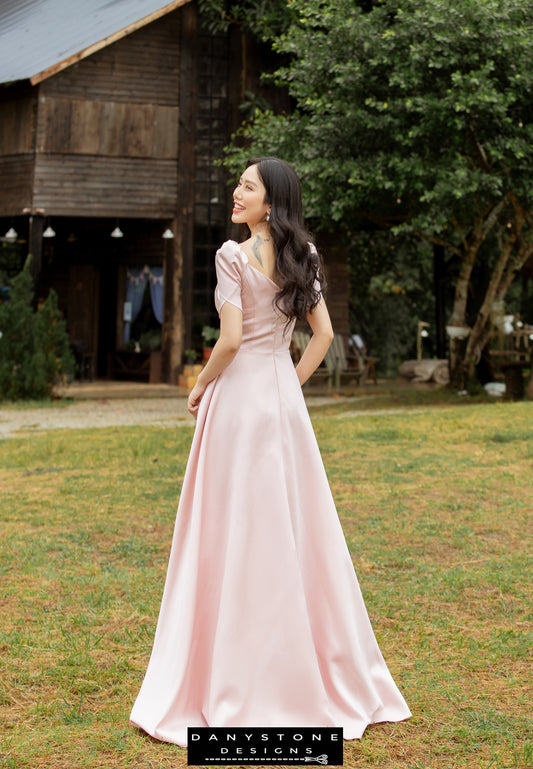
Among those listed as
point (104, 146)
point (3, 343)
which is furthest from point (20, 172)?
point (3, 343)

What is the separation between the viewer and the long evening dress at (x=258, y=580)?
293 cm

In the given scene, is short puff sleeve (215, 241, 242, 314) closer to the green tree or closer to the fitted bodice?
the fitted bodice

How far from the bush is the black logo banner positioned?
11.9m

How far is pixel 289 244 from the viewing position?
10.0ft

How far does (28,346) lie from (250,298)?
11784mm

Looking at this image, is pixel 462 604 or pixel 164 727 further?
pixel 462 604

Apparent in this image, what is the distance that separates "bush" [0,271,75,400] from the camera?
554 inches

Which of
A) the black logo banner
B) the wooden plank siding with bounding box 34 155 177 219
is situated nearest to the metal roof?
the wooden plank siding with bounding box 34 155 177 219

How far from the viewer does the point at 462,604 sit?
14.6 feet

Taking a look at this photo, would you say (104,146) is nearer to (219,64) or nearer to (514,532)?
(219,64)

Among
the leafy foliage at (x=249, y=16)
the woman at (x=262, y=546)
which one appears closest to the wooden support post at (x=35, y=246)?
the leafy foliage at (x=249, y=16)

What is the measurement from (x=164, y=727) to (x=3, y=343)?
11760 millimetres

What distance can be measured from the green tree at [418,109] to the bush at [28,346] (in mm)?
4324

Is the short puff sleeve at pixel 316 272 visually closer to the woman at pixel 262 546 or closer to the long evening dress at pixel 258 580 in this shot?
the woman at pixel 262 546
